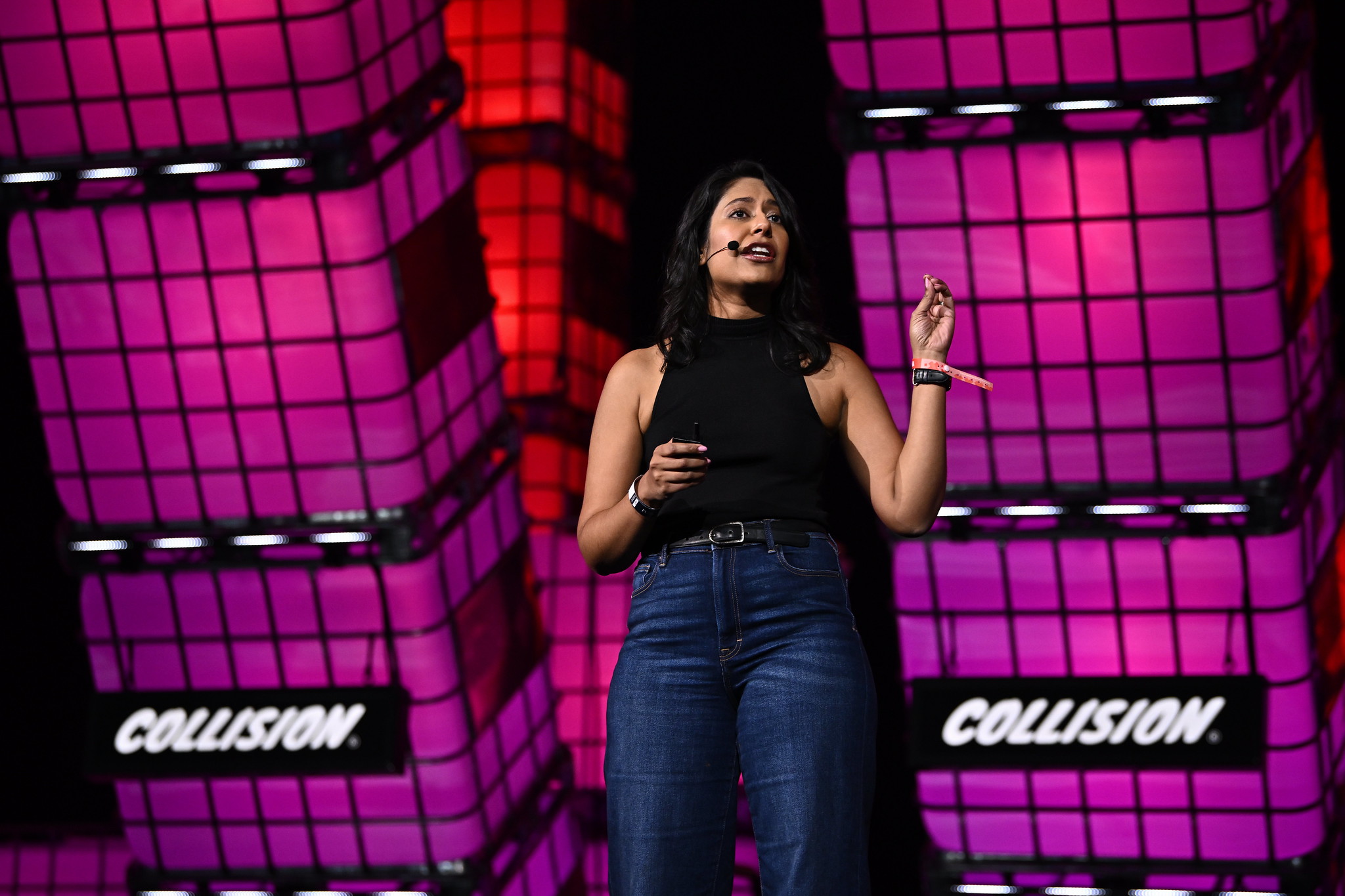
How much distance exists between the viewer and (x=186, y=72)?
3389mm

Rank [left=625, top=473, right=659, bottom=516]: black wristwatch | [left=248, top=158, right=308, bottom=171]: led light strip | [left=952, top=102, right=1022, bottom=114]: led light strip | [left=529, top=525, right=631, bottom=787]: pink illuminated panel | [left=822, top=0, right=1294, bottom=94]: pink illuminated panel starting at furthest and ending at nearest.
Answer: [left=529, top=525, right=631, bottom=787]: pink illuminated panel, [left=248, top=158, right=308, bottom=171]: led light strip, [left=952, top=102, right=1022, bottom=114]: led light strip, [left=822, top=0, right=1294, bottom=94]: pink illuminated panel, [left=625, top=473, right=659, bottom=516]: black wristwatch

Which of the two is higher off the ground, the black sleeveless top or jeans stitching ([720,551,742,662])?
the black sleeveless top

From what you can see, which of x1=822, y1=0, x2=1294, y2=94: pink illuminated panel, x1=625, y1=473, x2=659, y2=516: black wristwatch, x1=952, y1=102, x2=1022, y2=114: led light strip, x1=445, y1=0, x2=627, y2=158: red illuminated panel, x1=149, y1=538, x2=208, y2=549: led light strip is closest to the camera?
x1=625, y1=473, x2=659, y2=516: black wristwatch

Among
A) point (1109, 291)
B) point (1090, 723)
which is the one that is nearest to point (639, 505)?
point (1109, 291)

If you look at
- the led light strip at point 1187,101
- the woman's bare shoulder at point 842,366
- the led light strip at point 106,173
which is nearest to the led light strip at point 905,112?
the led light strip at point 1187,101

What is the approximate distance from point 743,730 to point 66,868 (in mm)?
3458

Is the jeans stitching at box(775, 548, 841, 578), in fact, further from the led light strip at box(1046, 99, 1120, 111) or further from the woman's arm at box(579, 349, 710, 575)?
the led light strip at box(1046, 99, 1120, 111)

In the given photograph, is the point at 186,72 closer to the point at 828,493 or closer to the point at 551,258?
the point at 551,258

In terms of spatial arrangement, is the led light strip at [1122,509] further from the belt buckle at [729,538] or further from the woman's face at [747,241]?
the belt buckle at [729,538]

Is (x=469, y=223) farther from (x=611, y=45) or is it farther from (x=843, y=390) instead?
(x=843, y=390)

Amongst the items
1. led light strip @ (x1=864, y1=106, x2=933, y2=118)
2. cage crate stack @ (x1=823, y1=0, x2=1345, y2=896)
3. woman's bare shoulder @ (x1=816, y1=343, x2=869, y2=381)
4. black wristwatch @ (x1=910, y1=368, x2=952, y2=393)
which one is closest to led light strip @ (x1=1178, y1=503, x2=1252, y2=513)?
cage crate stack @ (x1=823, y1=0, x2=1345, y2=896)

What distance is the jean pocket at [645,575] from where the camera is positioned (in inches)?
68.5

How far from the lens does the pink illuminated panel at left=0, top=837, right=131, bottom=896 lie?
14.6 feet

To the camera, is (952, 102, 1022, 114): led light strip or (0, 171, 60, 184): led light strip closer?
(952, 102, 1022, 114): led light strip
